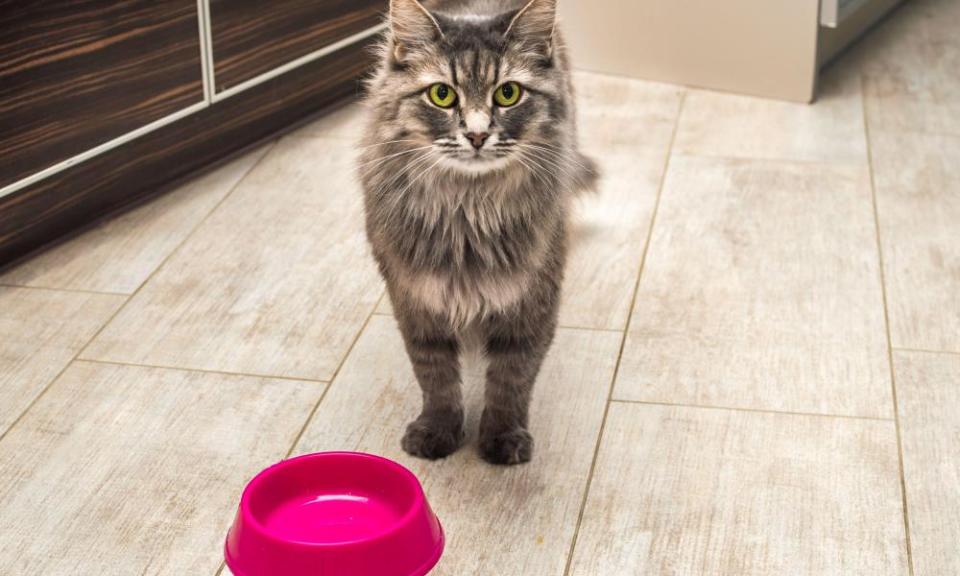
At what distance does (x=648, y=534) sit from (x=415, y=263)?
1.80 ft

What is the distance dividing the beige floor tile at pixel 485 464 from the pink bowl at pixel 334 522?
188 millimetres

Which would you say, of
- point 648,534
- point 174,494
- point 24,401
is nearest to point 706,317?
point 648,534

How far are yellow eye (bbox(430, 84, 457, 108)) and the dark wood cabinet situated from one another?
1.09 m

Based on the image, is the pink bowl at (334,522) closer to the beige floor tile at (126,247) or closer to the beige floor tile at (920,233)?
the beige floor tile at (126,247)

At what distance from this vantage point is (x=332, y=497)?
1561 millimetres

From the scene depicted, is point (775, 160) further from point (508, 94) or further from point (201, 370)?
point (201, 370)

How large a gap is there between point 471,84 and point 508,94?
62mm

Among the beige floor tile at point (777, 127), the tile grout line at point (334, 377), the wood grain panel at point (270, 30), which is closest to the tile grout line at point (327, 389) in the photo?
the tile grout line at point (334, 377)

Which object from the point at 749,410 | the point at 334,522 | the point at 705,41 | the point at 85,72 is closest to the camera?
the point at 334,522

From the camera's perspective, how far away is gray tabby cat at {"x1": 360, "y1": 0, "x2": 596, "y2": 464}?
1.64 meters

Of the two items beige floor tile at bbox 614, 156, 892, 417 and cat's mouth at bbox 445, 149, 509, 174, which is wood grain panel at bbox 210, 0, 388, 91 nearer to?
beige floor tile at bbox 614, 156, 892, 417

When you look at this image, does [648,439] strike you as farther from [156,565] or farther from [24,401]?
[24,401]

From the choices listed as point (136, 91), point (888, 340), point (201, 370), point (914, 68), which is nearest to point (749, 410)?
point (888, 340)

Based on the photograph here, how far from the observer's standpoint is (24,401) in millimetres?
2027
